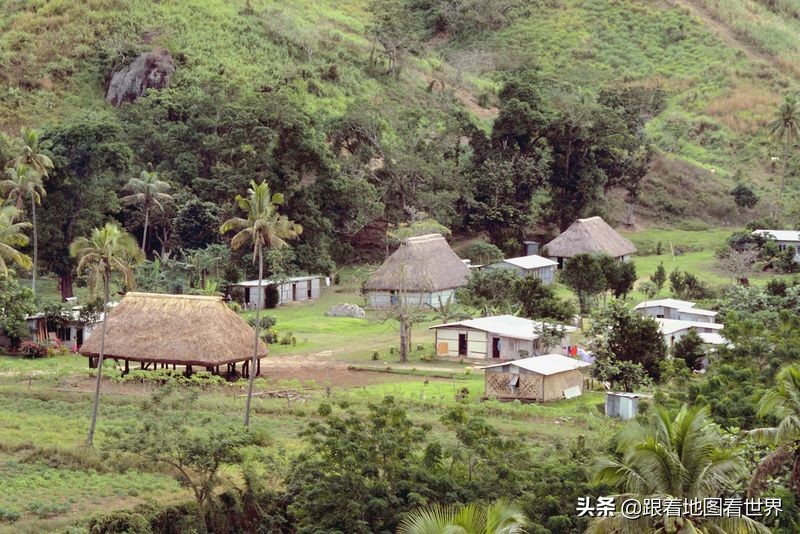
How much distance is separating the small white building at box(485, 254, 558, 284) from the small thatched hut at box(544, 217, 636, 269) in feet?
4.58

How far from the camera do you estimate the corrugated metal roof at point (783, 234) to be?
229 ft

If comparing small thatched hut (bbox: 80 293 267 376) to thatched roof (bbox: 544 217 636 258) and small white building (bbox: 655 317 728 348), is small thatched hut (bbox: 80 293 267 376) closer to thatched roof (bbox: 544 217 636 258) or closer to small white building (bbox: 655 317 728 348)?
small white building (bbox: 655 317 728 348)

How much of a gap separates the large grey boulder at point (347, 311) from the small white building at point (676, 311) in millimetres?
12866

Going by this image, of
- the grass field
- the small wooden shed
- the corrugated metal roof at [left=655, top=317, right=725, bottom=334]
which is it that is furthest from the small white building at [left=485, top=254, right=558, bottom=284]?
the small wooden shed

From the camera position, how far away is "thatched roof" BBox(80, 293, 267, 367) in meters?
45.5

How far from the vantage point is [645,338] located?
147ft

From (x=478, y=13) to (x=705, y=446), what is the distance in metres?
96.4

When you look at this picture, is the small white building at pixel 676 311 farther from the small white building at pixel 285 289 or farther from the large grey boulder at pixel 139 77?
the large grey boulder at pixel 139 77

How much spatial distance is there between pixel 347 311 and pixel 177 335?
50.3 feet

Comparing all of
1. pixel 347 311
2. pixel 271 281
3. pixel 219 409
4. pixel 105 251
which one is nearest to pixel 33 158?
pixel 271 281

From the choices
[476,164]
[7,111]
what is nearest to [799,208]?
[476,164]

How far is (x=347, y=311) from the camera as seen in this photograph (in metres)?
60.3

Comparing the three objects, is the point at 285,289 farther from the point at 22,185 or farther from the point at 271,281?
the point at 22,185

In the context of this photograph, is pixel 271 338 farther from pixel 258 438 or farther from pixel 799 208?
pixel 799 208
